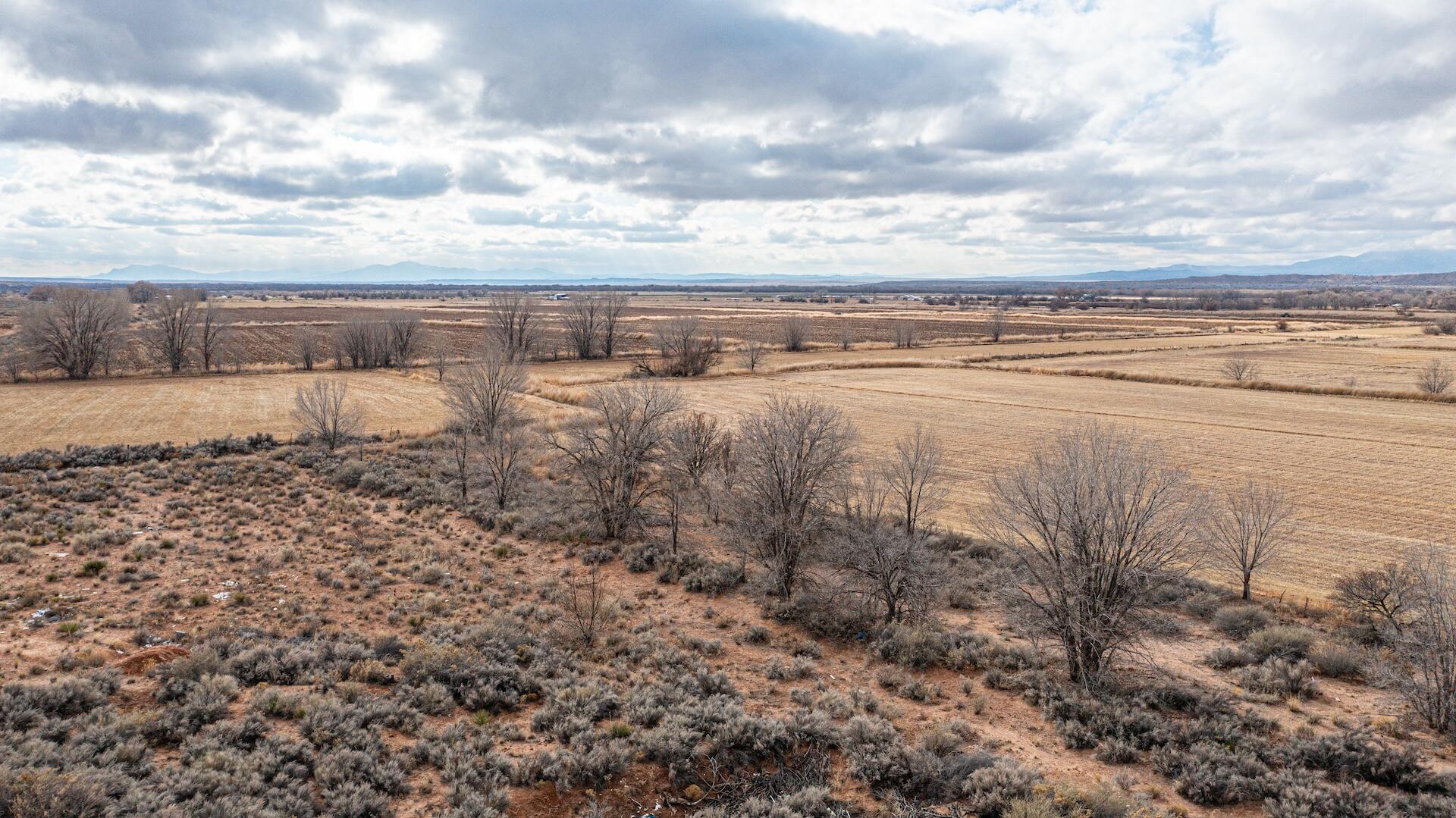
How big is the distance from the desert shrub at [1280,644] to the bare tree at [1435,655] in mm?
2277

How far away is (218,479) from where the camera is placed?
29.8 m

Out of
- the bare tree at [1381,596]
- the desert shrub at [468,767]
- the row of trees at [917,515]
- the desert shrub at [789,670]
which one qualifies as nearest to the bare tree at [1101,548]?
the row of trees at [917,515]

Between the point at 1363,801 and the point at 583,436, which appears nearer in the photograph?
the point at 1363,801

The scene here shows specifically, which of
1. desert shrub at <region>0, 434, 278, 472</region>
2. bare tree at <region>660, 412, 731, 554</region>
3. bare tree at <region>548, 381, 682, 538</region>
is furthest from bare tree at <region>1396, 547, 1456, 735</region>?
desert shrub at <region>0, 434, 278, 472</region>

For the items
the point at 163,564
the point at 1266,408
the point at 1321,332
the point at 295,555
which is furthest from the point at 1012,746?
the point at 1321,332

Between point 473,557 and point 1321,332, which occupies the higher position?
point 1321,332

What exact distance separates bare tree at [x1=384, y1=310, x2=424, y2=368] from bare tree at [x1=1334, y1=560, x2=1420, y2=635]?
7761 centimetres

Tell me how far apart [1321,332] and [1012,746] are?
13279 cm

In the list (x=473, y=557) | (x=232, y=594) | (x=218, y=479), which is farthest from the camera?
(x=218, y=479)

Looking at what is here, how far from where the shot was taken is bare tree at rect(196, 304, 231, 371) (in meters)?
70.2

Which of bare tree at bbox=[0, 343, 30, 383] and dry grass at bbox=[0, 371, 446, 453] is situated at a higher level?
bare tree at bbox=[0, 343, 30, 383]

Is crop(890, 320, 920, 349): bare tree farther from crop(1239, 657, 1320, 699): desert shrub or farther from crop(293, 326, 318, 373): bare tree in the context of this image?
crop(1239, 657, 1320, 699): desert shrub

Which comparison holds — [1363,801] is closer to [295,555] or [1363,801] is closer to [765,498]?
[765,498]

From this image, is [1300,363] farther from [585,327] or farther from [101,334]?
[101,334]
